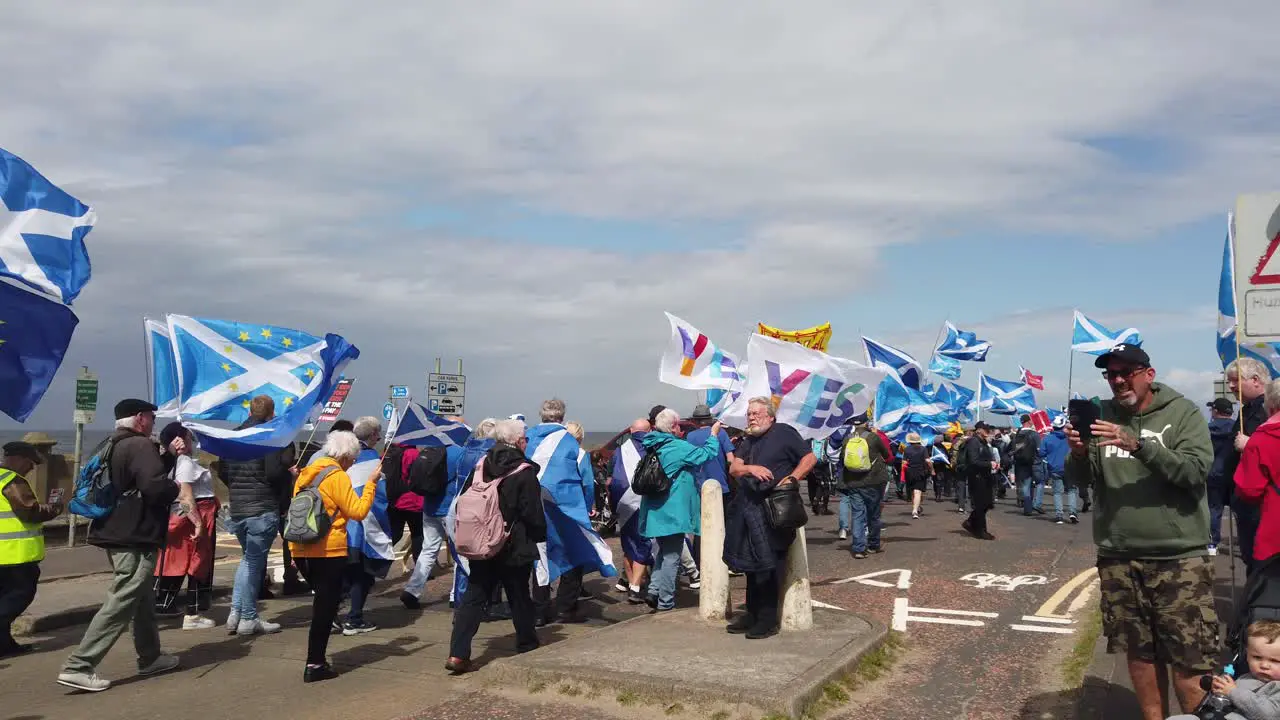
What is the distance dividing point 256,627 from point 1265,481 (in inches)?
289

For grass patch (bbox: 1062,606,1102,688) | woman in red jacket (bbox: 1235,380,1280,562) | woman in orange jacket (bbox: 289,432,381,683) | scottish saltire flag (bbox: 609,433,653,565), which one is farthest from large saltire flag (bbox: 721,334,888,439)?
woman in red jacket (bbox: 1235,380,1280,562)

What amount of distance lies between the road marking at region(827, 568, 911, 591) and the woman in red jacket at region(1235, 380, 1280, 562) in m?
6.08

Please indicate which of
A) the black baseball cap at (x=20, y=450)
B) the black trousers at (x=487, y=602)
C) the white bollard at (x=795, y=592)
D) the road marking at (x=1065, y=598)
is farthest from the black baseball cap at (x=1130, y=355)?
the black baseball cap at (x=20, y=450)

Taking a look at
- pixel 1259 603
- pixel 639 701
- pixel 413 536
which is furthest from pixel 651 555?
pixel 1259 603

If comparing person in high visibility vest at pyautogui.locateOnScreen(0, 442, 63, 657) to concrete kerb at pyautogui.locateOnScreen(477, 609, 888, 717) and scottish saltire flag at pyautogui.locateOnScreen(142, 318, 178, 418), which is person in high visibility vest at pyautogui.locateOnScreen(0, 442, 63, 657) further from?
concrete kerb at pyautogui.locateOnScreen(477, 609, 888, 717)

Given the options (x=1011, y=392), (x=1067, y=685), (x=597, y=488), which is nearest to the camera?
(x=1067, y=685)

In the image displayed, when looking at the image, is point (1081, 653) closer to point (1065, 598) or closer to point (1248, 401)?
point (1248, 401)

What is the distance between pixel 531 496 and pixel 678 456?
2103mm

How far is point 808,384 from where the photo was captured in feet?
37.7

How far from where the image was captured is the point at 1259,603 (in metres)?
4.46

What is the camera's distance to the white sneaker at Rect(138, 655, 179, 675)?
7.12 metres

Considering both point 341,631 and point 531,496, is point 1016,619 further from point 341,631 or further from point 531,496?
point 341,631

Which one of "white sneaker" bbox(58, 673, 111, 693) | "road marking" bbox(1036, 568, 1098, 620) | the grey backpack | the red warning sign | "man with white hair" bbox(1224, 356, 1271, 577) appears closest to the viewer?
the red warning sign

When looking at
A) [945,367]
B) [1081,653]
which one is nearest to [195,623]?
[1081,653]
